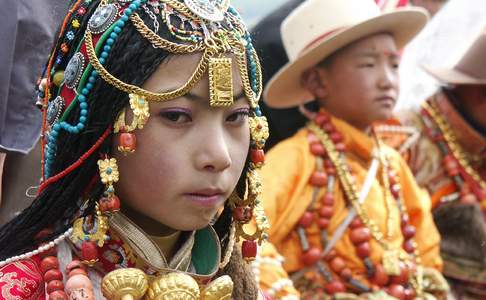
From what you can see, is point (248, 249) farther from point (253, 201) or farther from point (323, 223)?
point (323, 223)

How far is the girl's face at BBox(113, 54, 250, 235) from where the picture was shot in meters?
1.86

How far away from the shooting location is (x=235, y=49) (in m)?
1.94

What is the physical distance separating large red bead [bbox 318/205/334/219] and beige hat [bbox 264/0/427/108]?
59cm

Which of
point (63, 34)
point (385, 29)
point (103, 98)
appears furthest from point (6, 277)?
point (385, 29)

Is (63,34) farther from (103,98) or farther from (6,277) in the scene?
(6,277)

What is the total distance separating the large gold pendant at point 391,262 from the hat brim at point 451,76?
4.18 ft

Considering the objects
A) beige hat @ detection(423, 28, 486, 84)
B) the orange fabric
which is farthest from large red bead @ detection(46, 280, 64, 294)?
beige hat @ detection(423, 28, 486, 84)

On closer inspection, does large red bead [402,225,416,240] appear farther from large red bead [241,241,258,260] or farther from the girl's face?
the girl's face

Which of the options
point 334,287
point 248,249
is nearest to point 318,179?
point 334,287

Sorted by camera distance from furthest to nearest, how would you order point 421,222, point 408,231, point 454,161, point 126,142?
point 454,161
point 421,222
point 408,231
point 126,142

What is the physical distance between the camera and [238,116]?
1.97 meters

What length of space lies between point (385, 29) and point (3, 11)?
6.12ft

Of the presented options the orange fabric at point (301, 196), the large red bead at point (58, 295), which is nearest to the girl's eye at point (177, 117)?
the large red bead at point (58, 295)

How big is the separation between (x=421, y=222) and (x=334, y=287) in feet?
2.06
